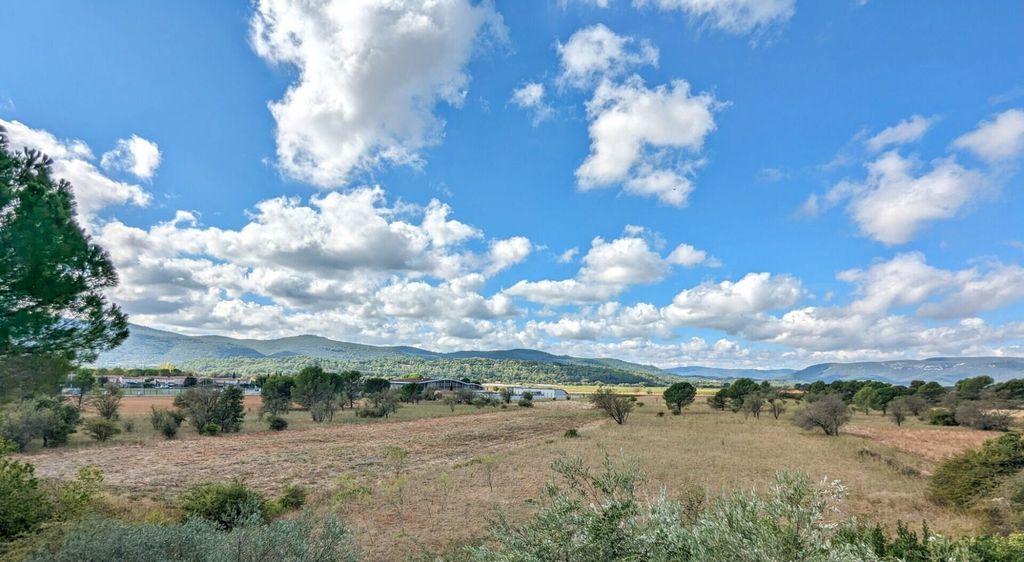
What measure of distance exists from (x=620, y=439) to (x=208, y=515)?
1213 inches

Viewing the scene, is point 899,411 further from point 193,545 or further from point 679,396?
point 193,545

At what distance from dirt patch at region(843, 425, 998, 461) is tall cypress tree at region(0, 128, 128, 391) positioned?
41279 mm

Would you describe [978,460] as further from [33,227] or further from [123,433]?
[123,433]

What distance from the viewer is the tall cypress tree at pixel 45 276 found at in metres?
7.96

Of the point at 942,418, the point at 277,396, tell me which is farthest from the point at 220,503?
the point at 942,418

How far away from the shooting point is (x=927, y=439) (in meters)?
36.4

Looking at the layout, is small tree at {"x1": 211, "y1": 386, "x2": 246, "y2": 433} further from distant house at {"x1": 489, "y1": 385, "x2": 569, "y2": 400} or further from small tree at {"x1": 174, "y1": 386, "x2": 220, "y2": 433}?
distant house at {"x1": 489, "y1": 385, "x2": 569, "y2": 400}

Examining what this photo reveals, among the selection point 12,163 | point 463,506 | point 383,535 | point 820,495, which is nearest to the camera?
point 820,495

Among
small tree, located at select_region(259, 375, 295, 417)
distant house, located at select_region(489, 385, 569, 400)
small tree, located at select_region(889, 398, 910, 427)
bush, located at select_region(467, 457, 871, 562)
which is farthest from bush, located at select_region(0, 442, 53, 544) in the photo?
distant house, located at select_region(489, 385, 569, 400)

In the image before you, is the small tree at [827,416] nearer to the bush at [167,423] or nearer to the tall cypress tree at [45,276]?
the tall cypress tree at [45,276]

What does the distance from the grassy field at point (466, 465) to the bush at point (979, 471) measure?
863 millimetres

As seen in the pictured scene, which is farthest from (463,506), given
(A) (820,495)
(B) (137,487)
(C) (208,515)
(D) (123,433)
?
(D) (123,433)

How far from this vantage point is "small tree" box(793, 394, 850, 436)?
40.0 m

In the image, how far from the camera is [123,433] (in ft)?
136
